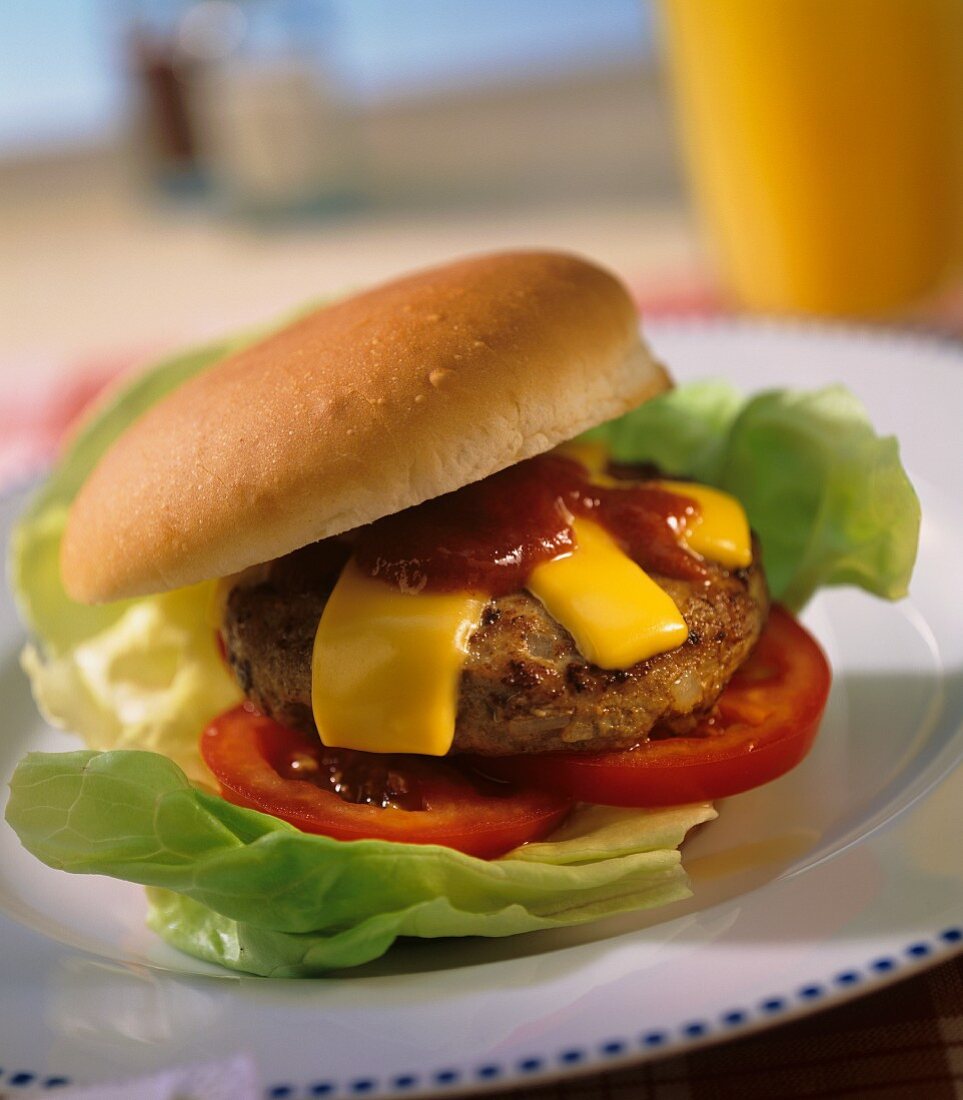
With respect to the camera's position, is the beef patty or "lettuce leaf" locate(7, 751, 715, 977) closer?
"lettuce leaf" locate(7, 751, 715, 977)

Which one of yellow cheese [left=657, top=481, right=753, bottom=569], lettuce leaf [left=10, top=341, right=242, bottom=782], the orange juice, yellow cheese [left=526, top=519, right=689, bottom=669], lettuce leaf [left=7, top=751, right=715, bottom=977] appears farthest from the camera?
the orange juice

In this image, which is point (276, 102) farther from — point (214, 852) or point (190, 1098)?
point (190, 1098)

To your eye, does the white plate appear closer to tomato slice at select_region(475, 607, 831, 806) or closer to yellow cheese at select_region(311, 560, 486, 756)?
tomato slice at select_region(475, 607, 831, 806)

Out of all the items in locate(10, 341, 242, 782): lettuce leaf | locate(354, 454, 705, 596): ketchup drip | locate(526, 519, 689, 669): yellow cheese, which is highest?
locate(354, 454, 705, 596): ketchup drip

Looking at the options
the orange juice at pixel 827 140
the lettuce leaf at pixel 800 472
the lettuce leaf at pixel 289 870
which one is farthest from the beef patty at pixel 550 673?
the orange juice at pixel 827 140

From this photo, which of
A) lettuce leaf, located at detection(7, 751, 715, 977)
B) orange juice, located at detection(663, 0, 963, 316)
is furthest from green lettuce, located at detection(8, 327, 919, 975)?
orange juice, located at detection(663, 0, 963, 316)

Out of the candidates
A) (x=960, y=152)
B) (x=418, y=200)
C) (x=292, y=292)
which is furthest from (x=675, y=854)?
(x=418, y=200)

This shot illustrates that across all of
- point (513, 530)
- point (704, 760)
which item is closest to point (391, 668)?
point (513, 530)
